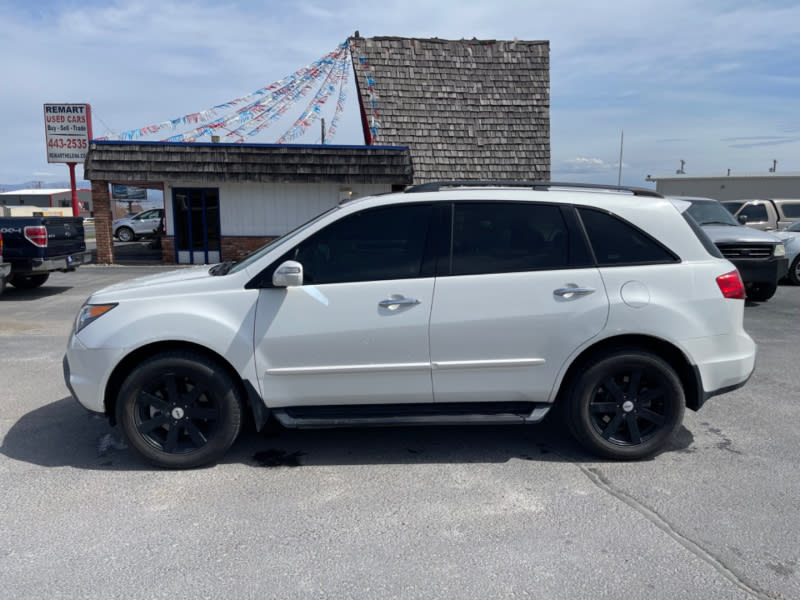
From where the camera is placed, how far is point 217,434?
3965 millimetres

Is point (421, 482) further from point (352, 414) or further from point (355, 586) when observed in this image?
point (355, 586)

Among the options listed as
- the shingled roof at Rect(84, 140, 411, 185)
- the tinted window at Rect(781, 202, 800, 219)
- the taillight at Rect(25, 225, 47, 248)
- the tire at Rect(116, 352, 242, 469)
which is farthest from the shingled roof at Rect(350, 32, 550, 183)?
the tire at Rect(116, 352, 242, 469)

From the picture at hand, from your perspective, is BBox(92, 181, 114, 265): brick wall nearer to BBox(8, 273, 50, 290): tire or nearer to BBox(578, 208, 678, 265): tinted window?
BBox(8, 273, 50, 290): tire

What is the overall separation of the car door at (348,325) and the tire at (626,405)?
1.03 m

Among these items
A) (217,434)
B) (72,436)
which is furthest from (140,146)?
(217,434)

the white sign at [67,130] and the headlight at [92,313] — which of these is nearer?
the headlight at [92,313]

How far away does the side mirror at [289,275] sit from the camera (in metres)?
3.79

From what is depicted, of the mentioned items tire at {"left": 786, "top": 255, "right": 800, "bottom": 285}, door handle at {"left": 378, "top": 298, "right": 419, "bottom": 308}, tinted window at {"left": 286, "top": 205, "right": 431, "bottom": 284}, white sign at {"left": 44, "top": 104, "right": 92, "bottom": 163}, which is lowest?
tire at {"left": 786, "top": 255, "right": 800, "bottom": 285}

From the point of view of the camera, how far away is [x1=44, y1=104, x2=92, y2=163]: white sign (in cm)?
2061

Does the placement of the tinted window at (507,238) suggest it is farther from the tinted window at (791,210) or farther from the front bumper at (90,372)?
the tinted window at (791,210)

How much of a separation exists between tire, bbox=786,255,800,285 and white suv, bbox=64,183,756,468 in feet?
34.2

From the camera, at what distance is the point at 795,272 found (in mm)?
12875

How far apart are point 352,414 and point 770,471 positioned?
2.76 meters

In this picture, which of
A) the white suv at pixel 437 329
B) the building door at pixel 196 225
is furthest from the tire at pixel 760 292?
the building door at pixel 196 225
